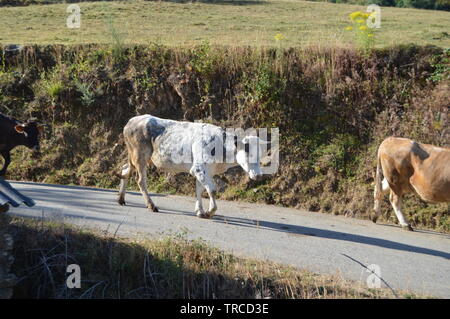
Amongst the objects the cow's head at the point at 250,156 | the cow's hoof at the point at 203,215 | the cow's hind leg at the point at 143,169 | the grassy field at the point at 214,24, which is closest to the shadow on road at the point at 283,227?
the cow's hoof at the point at 203,215

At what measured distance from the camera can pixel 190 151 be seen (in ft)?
38.2

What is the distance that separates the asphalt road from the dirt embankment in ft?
3.16

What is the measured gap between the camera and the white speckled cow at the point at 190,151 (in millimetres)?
11344

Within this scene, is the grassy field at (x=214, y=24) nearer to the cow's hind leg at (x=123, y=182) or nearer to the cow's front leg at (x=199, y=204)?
the cow's hind leg at (x=123, y=182)

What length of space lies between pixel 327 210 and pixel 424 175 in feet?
8.19

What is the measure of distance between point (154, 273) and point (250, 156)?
3.67 m

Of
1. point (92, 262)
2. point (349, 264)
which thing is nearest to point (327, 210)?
point (349, 264)

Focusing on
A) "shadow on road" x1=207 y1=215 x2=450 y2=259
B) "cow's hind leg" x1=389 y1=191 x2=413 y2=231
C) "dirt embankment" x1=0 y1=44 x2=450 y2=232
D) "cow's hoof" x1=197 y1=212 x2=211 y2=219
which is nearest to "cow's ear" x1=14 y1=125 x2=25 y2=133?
"dirt embankment" x1=0 y1=44 x2=450 y2=232

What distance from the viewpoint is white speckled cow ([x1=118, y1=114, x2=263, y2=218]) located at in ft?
37.2

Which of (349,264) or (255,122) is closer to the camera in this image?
(349,264)

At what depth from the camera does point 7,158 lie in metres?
13.7

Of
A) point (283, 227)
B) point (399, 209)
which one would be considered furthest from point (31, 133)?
point (399, 209)

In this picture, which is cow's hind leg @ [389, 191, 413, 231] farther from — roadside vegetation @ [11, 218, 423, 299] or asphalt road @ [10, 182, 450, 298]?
roadside vegetation @ [11, 218, 423, 299]

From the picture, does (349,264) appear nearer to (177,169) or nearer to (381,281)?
(381,281)
